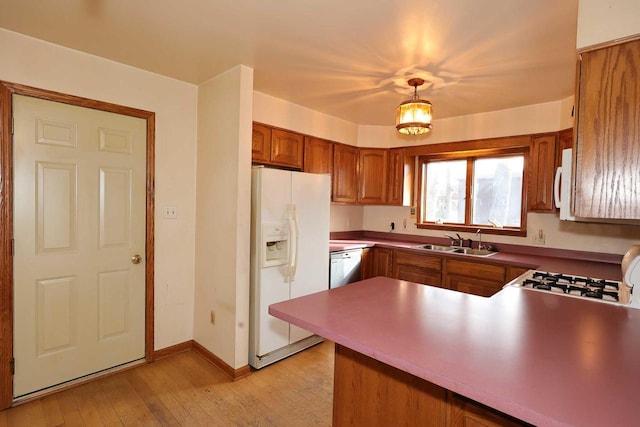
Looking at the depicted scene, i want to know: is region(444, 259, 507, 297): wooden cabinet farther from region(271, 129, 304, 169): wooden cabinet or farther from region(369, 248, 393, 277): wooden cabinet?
region(271, 129, 304, 169): wooden cabinet

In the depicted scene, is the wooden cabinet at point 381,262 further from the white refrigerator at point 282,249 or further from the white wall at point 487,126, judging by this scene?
the white wall at point 487,126

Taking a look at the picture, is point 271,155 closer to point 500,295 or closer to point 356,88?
point 356,88

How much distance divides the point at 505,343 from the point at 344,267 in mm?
2550

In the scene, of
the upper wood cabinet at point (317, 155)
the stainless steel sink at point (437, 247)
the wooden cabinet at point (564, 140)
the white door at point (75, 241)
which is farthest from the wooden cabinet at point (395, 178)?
the white door at point (75, 241)

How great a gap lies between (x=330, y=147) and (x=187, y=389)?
280 centimetres

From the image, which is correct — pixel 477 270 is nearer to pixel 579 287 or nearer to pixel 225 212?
pixel 579 287

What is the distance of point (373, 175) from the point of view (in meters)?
4.29

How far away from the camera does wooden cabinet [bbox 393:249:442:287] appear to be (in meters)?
3.53

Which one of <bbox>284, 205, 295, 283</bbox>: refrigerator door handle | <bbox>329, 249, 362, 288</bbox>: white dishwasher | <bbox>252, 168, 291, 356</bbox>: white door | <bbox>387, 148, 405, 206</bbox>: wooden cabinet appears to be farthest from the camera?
<bbox>387, 148, 405, 206</bbox>: wooden cabinet

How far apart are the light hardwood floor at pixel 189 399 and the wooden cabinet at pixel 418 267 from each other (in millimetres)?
1489

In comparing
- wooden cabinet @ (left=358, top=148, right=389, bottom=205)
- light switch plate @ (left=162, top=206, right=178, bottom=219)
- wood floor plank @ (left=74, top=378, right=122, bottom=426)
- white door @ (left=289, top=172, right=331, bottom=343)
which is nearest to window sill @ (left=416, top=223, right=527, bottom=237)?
wooden cabinet @ (left=358, top=148, right=389, bottom=205)

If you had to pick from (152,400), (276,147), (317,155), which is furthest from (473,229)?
(152,400)

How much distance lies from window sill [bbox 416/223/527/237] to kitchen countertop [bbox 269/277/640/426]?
1.99m

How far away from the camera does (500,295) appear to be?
178 centimetres
